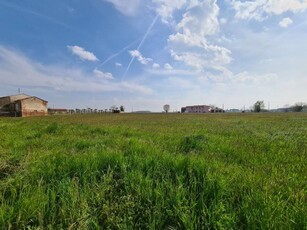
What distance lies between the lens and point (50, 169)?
12.2ft

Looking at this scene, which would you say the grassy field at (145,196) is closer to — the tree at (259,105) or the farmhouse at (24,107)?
the farmhouse at (24,107)

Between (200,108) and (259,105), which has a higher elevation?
(259,105)

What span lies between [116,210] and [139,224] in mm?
434

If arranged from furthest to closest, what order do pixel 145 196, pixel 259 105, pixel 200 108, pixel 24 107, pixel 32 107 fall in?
1. pixel 200 108
2. pixel 259 105
3. pixel 32 107
4. pixel 24 107
5. pixel 145 196

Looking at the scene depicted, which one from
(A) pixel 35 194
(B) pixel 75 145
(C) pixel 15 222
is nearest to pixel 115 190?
(A) pixel 35 194

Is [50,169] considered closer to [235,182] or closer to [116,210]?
[116,210]

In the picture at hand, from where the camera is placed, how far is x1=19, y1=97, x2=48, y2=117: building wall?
52688 millimetres

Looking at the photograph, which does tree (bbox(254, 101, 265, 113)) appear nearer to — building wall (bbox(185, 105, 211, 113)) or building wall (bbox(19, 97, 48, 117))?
building wall (bbox(185, 105, 211, 113))

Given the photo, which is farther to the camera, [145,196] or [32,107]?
[32,107]

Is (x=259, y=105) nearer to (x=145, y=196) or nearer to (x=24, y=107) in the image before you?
(x=24, y=107)

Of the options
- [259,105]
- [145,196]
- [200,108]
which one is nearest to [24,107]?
[145,196]

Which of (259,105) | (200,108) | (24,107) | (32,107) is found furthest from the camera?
(200,108)

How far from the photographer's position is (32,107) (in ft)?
188

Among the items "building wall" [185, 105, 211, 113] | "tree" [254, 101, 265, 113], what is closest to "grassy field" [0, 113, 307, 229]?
"tree" [254, 101, 265, 113]
